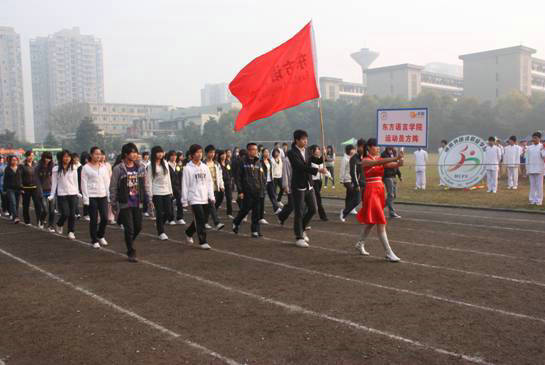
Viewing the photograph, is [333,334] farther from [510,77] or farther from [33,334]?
[510,77]

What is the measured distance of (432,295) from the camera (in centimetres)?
593

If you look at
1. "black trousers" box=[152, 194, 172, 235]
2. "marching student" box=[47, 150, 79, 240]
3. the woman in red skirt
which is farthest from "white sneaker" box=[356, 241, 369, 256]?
"marching student" box=[47, 150, 79, 240]

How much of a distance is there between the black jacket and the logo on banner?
11.4 m

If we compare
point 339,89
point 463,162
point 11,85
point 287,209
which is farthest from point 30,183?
point 11,85

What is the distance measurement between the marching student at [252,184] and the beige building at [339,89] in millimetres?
112339

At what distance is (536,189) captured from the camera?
14547 mm

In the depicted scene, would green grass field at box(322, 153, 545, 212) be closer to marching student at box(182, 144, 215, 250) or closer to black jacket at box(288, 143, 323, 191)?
black jacket at box(288, 143, 323, 191)

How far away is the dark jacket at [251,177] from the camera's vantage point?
10398 mm

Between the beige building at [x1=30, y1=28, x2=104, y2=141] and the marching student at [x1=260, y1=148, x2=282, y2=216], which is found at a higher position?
the beige building at [x1=30, y1=28, x2=104, y2=141]

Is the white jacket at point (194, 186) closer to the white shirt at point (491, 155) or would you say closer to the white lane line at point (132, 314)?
the white lane line at point (132, 314)

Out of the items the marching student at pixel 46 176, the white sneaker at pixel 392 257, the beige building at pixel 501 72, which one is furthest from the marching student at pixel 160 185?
the beige building at pixel 501 72

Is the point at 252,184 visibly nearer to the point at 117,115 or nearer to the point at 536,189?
the point at 536,189

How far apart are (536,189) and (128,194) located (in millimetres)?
11585

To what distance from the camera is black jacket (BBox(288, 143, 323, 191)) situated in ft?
29.9
